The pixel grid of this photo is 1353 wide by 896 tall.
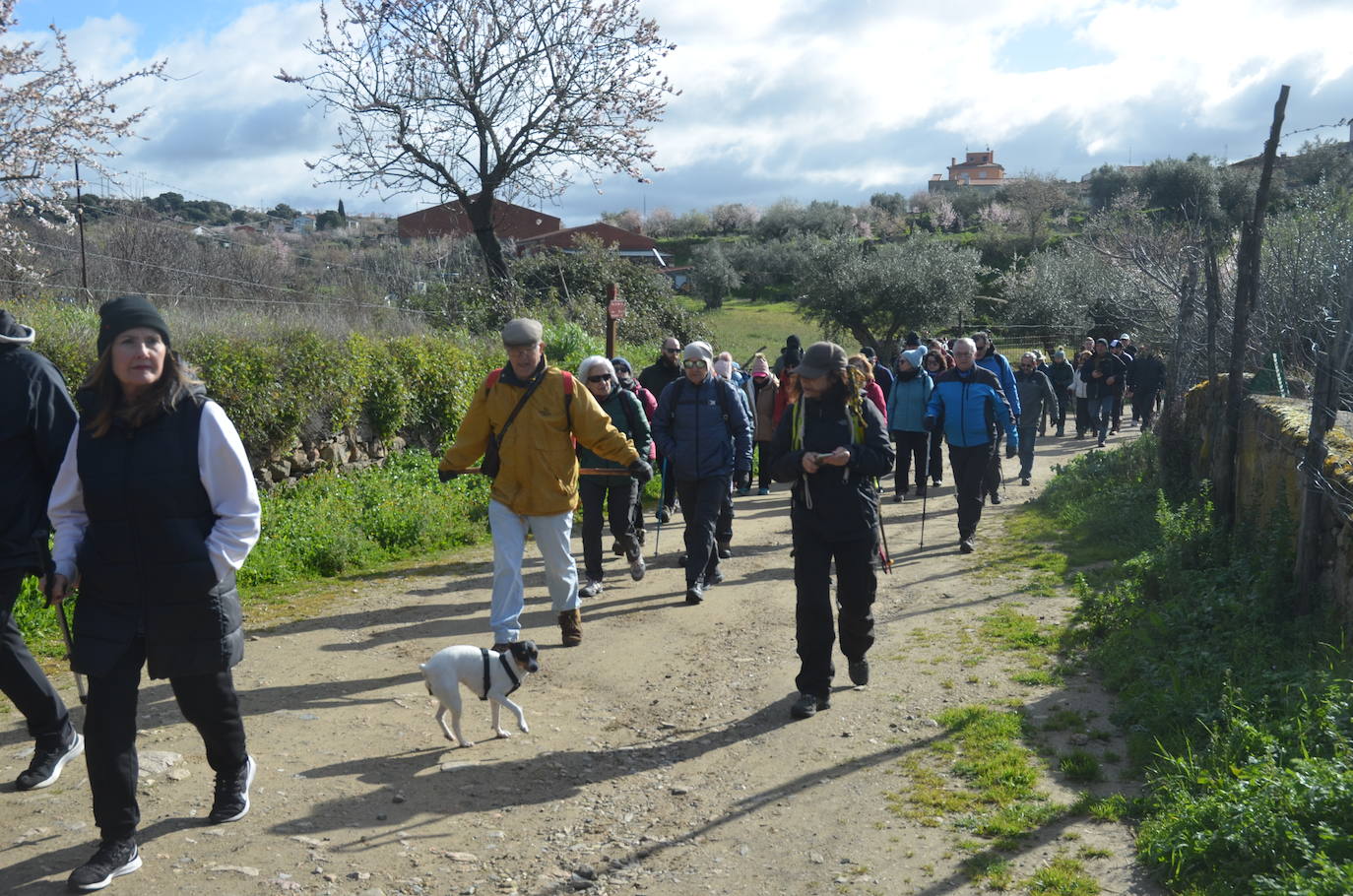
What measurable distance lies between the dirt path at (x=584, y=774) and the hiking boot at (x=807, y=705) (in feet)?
0.24

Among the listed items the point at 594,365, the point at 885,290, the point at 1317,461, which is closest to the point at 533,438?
the point at 594,365

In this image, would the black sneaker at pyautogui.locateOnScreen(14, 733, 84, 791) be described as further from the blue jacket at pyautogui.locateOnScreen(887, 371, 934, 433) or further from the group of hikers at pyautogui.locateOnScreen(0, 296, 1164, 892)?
the blue jacket at pyautogui.locateOnScreen(887, 371, 934, 433)

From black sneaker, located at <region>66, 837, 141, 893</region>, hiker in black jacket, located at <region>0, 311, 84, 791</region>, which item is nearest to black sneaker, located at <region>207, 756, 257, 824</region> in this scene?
black sneaker, located at <region>66, 837, 141, 893</region>

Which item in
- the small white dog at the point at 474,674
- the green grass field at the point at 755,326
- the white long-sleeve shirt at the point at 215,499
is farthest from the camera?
the green grass field at the point at 755,326

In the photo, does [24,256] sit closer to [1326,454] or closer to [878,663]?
[878,663]

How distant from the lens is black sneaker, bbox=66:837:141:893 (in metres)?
3.84

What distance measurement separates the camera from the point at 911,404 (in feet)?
44.0

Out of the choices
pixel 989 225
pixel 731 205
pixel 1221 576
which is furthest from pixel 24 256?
pixel 731 205

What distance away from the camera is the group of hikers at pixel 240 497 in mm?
3891

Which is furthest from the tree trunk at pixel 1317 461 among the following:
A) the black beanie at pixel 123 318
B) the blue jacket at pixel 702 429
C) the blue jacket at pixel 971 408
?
the black beanie at pixel 123 318

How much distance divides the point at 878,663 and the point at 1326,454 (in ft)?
9.33

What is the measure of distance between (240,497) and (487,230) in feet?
59.3

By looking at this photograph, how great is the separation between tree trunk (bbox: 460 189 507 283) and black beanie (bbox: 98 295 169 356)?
17430 mm

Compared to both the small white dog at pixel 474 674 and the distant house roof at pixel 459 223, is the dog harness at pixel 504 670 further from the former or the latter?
the distant house roof at pixel 459 223
